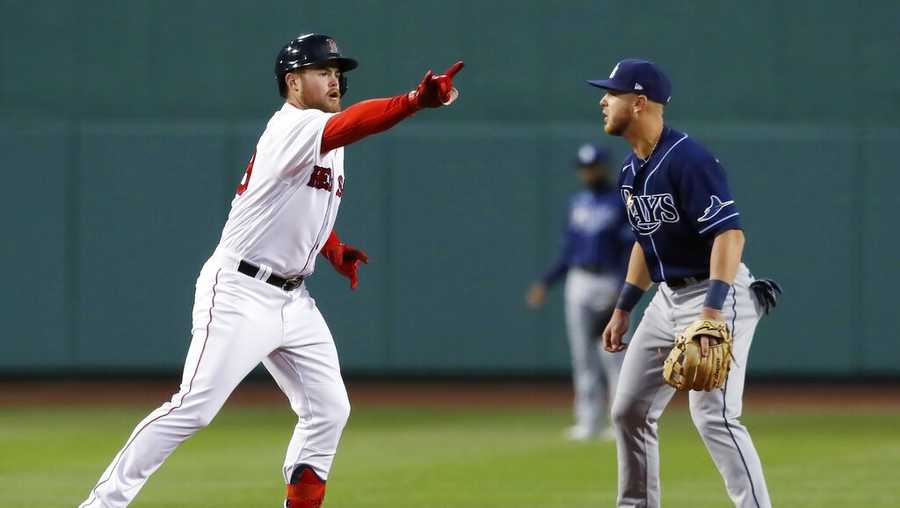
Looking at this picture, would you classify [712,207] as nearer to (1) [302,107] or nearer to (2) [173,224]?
(1) [302,107]

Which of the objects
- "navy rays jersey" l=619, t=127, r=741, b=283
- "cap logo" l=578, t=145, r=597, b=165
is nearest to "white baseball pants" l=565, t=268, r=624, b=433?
"cap logo" l=578, t=145, r=597, b=165

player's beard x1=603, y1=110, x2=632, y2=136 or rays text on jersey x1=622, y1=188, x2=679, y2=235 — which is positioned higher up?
player's beard x1=603, y1=110, x2=632, y2=136

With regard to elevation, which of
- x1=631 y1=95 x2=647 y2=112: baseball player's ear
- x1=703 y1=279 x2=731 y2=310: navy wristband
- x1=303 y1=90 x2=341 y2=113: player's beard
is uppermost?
x1=631 y1=95 x2=647 y2=112: baseball player's ear

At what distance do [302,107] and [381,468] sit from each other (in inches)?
134

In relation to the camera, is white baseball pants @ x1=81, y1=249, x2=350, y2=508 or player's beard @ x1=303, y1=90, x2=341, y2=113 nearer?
white baseball pants @ x1=81, y1=249, x2=350, y2=508

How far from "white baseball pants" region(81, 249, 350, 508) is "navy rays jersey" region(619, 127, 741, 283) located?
4.57 feet

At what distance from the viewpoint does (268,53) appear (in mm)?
13938

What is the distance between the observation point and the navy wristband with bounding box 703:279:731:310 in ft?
17.4

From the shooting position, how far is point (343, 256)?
20.5 ft

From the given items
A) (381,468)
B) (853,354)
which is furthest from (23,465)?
(853,354)

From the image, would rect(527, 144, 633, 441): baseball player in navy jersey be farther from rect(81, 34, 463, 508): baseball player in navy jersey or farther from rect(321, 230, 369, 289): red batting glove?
rect(81, 34, 463, 508): baseball player in navy jersey

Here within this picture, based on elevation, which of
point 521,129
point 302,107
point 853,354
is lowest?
point 853,354

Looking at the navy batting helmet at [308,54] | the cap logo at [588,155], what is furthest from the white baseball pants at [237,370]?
the cap logo at [588,155]

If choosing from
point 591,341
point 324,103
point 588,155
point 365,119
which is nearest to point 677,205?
point 365,119
